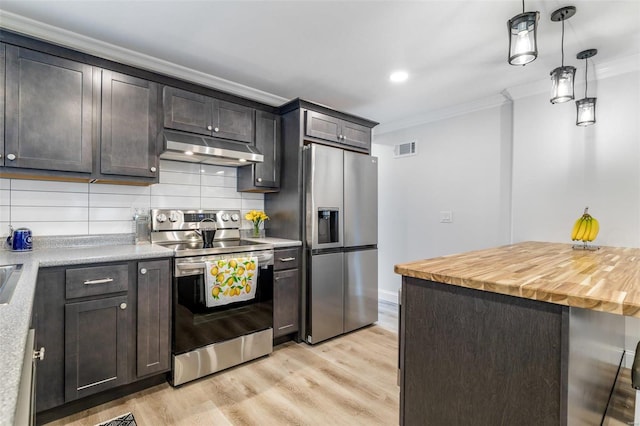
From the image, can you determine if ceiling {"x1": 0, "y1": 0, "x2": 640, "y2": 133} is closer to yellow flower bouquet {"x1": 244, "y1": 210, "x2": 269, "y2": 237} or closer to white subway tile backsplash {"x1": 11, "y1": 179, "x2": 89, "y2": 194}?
white subway tile backsplash {"x1": 11, "y1": 179, "x2": 89, "y2": 194}

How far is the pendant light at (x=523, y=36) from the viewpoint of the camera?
149cm

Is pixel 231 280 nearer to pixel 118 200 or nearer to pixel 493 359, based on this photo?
pixel 118 200

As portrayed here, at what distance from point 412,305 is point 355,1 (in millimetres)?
1713

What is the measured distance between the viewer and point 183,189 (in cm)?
287

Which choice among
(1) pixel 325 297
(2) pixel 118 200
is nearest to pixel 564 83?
(1) pixel 325 297

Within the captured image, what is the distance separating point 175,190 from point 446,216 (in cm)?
294

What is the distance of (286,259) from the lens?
2.87 meters

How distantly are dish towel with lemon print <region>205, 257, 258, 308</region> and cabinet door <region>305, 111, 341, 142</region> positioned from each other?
1.32 metres

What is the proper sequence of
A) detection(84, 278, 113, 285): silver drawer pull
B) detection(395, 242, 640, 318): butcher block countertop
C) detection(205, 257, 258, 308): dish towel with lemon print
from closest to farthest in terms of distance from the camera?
detection(395, 242, 640, 318): butcher block countertop
detection(84, 278, 113, 285): silver drawer pull
detection(205, 257, 258, 308): dish towel with lemon print

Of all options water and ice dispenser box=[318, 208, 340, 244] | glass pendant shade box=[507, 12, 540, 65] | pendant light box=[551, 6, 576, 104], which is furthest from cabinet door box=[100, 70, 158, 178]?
pendant light box=[551, 6, 576, 104]

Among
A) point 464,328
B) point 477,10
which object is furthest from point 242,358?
point 477,10

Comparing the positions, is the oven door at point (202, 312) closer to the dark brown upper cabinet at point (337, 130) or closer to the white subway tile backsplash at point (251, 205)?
the white subway tile backsplash at point (251, 205)

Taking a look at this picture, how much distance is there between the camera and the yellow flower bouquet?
308cm

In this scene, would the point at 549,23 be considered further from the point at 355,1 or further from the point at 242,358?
the point at 242,358
